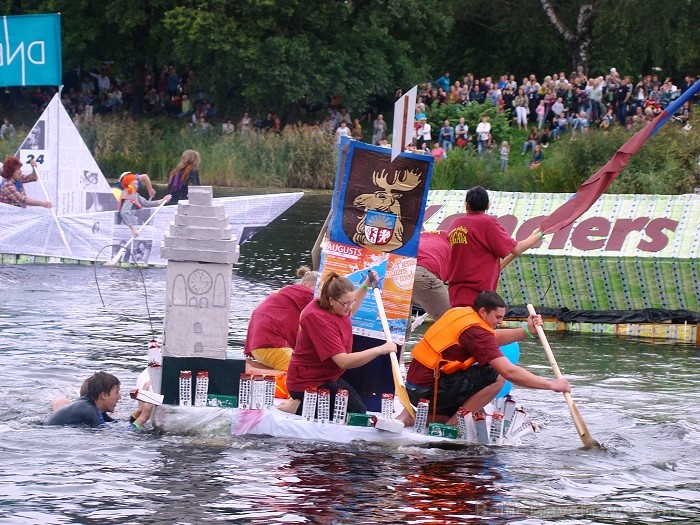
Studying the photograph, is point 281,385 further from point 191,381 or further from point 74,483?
point 74,483

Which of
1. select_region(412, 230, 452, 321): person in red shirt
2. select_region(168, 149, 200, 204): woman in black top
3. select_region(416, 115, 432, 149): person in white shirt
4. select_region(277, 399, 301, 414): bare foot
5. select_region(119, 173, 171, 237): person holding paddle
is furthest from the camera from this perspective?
select_region(416, 115, 432, 149): person in white shirt

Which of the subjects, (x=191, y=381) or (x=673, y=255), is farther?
(x=673, y=255)

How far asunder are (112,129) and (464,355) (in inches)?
1268

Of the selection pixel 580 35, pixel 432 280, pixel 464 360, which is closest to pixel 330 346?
pixel 464 360

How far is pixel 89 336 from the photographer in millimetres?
16250

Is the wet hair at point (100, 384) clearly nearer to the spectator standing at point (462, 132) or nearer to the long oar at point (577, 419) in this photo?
the long oar at point (577, 419)

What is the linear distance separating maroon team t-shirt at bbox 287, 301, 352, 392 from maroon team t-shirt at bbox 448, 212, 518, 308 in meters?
1.70

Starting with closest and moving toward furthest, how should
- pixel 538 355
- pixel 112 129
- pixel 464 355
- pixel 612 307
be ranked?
pixel 464 355
pixel 538 355
pixel 612 307
pixel 112 129

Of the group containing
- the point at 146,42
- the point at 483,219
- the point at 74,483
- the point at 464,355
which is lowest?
the point at 74,483

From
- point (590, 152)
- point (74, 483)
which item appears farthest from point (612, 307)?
point (590, 152)

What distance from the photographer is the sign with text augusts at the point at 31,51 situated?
2283 centimetres

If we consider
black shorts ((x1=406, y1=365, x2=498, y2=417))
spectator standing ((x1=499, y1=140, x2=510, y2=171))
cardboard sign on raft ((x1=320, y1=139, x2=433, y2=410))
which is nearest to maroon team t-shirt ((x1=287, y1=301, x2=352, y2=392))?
cardboard sign on raft ((x1=320, y1=139, x2=433, y2=410))

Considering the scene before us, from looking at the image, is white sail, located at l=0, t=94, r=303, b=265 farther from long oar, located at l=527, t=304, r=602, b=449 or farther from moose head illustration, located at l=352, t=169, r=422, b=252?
long oar, located at l=527, t=304, r=602, b=449

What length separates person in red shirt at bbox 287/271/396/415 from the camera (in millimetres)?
11102
